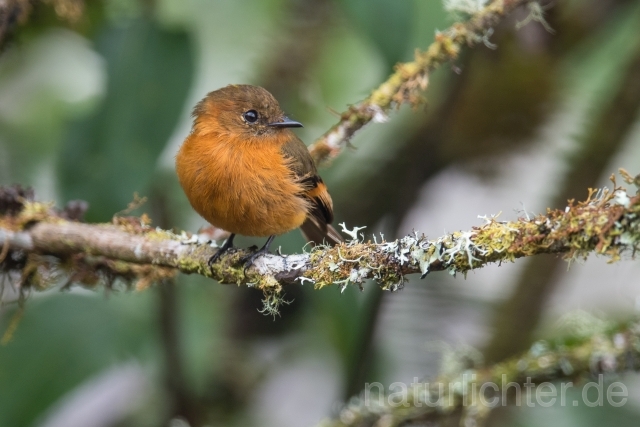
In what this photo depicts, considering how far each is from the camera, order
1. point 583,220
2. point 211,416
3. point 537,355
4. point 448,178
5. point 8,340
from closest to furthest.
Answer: point 583,220 → point 537,355 → point 8,340 → point 211,416 → point 448,178

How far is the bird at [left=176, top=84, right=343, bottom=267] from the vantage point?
→ 121 inches

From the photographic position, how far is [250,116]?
357 cm

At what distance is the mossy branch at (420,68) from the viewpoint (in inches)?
114

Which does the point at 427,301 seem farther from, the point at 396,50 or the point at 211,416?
the point at 396,50

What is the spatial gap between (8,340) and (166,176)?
4.19ft

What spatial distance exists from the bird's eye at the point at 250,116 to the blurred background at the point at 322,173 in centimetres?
31

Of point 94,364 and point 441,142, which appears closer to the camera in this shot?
point 94,364

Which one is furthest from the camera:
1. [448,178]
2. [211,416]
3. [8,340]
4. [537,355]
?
[448,178]

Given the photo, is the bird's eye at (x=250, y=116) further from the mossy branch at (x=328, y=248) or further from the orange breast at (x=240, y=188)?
the mossy branch at (x=328, y=248)

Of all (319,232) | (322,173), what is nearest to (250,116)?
(319,232)

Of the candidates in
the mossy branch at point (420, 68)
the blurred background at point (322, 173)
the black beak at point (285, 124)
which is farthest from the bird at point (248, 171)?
the mossy branch at point (420, 68)

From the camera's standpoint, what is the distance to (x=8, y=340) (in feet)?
10.9

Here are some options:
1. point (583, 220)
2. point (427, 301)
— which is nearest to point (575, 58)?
point (427, 301)

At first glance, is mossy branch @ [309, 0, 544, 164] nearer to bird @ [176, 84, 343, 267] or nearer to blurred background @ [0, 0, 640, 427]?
bird @ [176, 84, 343, 267]
